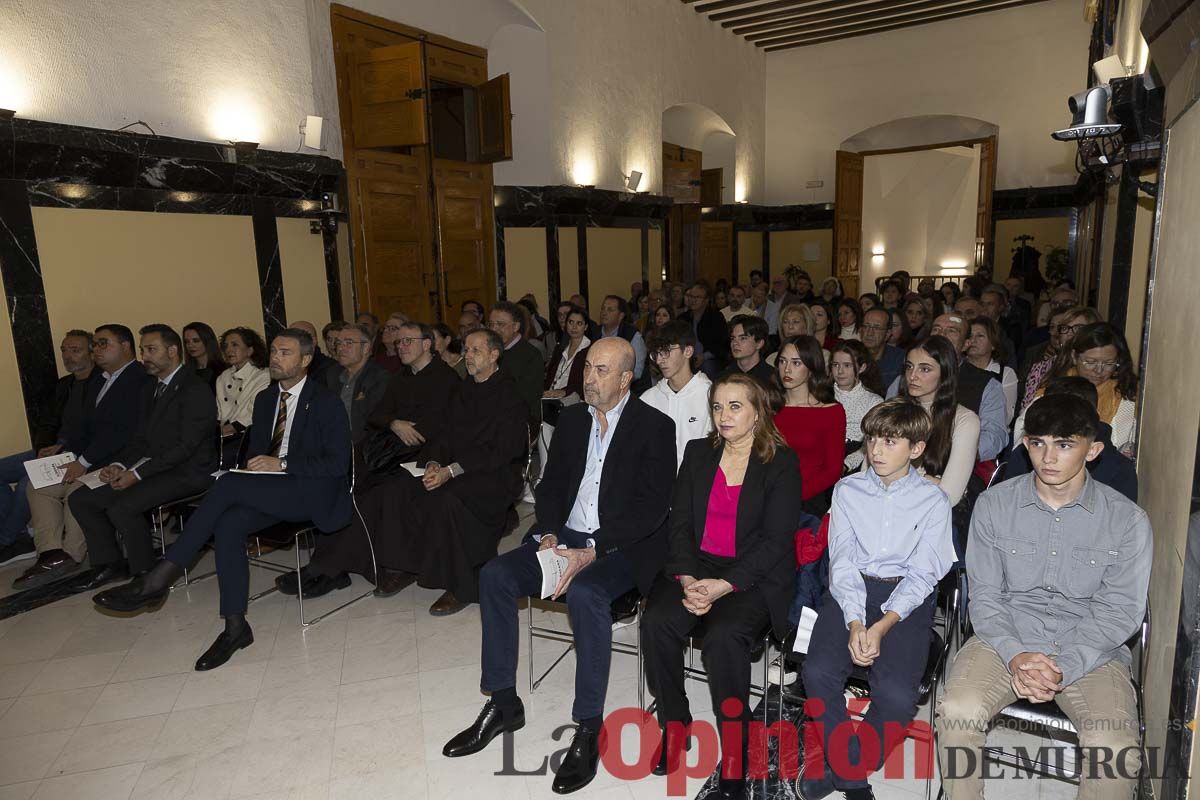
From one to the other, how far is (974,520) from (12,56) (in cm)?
604

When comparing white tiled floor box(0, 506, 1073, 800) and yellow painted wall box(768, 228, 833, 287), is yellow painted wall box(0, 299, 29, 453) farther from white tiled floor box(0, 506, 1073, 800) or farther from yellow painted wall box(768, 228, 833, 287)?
yellow painted wall box(768, 228, 833, 287)

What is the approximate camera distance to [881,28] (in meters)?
12.9

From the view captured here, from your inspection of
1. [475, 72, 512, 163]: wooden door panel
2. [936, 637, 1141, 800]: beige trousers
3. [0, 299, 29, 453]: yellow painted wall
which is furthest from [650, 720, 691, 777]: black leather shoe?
[475, 72, 512, 163]: wooden door panel

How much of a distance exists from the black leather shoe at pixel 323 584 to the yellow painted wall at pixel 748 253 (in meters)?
11.0

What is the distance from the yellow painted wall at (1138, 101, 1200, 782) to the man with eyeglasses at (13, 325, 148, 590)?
512 cm

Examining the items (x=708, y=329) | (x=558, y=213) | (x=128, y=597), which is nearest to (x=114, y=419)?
(x=128, y=597)

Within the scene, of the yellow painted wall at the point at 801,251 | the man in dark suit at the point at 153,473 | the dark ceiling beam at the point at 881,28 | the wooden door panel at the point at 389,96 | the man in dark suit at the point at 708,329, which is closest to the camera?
the man in dark suit at the point at 153,473

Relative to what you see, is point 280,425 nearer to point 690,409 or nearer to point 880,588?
point 690,409

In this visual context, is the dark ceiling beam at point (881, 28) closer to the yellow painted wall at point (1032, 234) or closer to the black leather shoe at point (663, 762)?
the yellow painted wall at point (1032, 234)

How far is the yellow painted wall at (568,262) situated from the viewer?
10180 millimetres

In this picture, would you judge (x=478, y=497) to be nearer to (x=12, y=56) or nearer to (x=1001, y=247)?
(x=12, y=56)

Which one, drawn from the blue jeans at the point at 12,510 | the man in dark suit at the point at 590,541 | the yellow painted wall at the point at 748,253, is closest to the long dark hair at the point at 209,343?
the blue jeans at the point at 12,510

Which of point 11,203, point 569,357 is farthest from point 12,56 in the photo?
point 569,357

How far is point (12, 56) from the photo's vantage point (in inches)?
194
